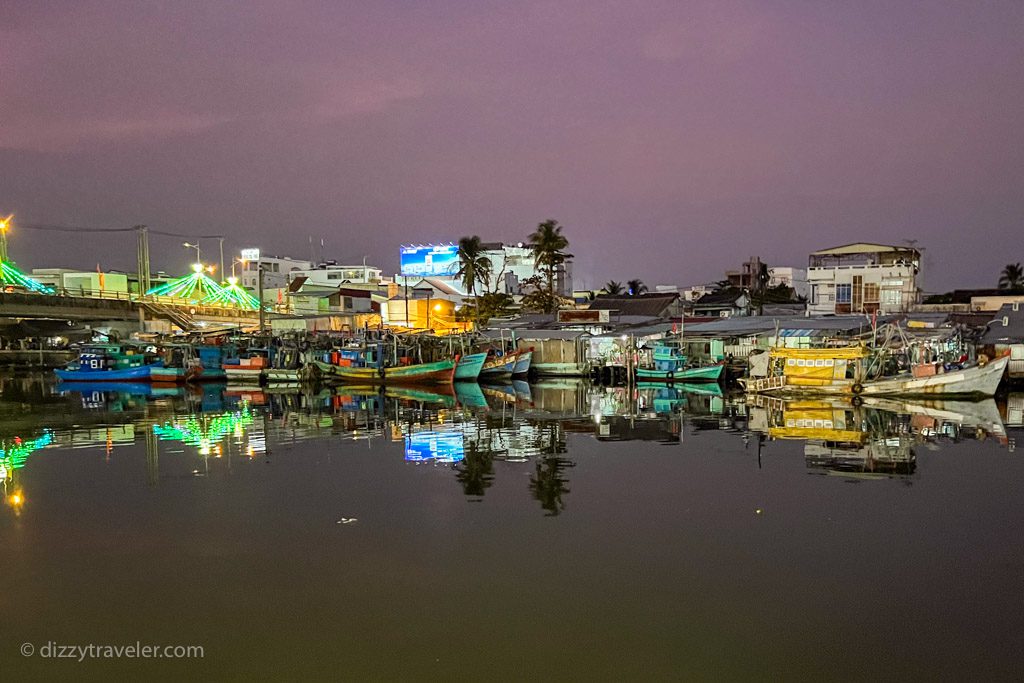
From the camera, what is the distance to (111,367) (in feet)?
135

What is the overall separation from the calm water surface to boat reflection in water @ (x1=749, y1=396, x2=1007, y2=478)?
17 centimetres

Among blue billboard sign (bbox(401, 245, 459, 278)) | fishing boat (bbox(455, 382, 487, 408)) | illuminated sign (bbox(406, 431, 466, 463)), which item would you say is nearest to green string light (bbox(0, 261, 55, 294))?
fishing boat (bbox(455, 382, 487, 408))

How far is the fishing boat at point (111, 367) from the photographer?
40.2 metres

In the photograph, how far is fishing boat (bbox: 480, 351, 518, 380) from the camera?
120 ft

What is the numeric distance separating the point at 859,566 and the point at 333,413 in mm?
18795

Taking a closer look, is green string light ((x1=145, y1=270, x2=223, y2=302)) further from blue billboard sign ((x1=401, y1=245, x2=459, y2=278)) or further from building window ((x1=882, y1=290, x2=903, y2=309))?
building window ((x1=882, y1=290, x2=903, y2=309))

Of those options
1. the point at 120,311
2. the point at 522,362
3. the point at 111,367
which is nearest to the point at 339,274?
the point at 120,311

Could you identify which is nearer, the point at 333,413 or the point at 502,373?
the point at 333,413

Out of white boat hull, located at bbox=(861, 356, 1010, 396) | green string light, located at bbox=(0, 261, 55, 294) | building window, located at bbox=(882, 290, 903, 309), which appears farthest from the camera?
green string light, located at bbox=(0, 261, 55, 294)

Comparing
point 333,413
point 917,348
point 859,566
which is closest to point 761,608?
point 859,566

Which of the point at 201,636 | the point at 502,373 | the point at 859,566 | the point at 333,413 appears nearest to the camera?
the point at 201,636

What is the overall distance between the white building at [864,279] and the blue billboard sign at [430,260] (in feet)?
137

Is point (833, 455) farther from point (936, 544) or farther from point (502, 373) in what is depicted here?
point (502, 373)

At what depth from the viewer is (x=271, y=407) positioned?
27016 mm
